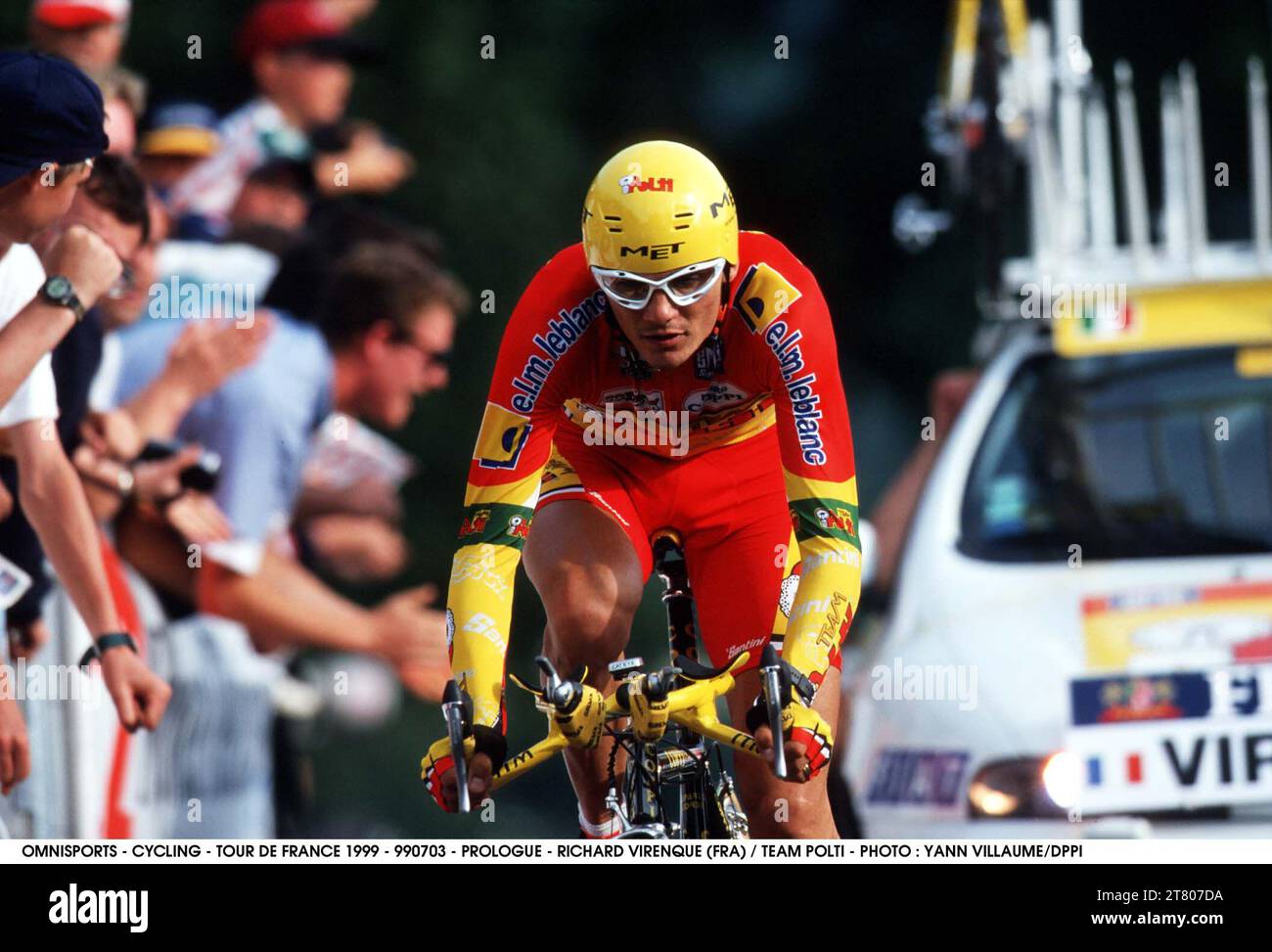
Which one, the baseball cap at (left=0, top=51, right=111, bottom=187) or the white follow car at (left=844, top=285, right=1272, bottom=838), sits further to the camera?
the baseball cap at (left=0, top=51, right=111, bottom=187)

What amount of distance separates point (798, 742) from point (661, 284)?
1043 mm

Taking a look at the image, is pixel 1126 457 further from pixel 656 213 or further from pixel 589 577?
pixel 656 213

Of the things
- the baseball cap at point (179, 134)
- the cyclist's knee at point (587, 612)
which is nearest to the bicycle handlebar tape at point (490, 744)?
the cyclist's knee at point (587, 612)

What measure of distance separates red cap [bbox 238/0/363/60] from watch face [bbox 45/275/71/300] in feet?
11.8

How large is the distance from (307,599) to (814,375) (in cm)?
418

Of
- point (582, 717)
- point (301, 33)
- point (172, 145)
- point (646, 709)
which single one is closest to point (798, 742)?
point (646, 709)

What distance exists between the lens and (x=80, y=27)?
8.45 metres

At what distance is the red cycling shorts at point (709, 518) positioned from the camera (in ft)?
16.8

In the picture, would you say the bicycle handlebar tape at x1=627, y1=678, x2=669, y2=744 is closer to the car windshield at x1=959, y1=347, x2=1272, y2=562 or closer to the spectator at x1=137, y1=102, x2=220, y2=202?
the car windshield at x1=959, y1=347, x2=1272, y2=562

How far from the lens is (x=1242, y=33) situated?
12.5m

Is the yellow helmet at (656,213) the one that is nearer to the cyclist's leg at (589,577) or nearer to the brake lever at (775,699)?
the cyclist's leg at (589,577)

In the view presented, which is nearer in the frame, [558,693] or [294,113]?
[558,693]

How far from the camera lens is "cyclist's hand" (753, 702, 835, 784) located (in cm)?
430
